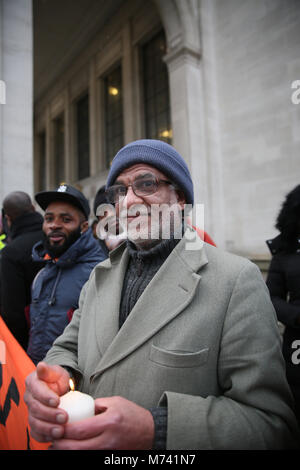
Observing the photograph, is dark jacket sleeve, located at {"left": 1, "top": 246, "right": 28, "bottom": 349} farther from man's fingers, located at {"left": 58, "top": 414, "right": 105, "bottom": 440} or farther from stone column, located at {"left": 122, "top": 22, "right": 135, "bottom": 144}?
stone column, located at {"left": 122, "top": 22, "right": 135, "bottom": 144}

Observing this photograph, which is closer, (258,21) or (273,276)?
(273,276)

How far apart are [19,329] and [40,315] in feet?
1.61

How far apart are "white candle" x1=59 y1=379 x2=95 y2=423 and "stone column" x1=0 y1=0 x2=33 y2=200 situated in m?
5.04

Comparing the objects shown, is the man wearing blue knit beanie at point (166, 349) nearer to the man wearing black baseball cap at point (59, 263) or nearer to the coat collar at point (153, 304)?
the coat collar at point (153, 304)

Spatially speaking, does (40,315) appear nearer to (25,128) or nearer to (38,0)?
(25,128)

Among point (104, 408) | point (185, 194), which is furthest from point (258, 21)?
point (104, 408)

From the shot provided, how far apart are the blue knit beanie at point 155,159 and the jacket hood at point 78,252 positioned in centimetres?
105

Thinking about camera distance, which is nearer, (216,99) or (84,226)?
(84,226)

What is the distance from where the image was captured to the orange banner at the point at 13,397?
1670mm

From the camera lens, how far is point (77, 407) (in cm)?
92

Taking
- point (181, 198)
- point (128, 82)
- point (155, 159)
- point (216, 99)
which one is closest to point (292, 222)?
point (181, 198)

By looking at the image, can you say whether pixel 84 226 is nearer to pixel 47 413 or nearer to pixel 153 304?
pixel 153 304

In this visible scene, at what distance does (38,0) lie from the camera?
12.7m

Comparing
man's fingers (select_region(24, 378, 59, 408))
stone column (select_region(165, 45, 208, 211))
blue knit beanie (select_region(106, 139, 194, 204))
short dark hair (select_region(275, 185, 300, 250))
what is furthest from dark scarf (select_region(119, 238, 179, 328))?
stone column (select_region(165, 45, 208, 211))
